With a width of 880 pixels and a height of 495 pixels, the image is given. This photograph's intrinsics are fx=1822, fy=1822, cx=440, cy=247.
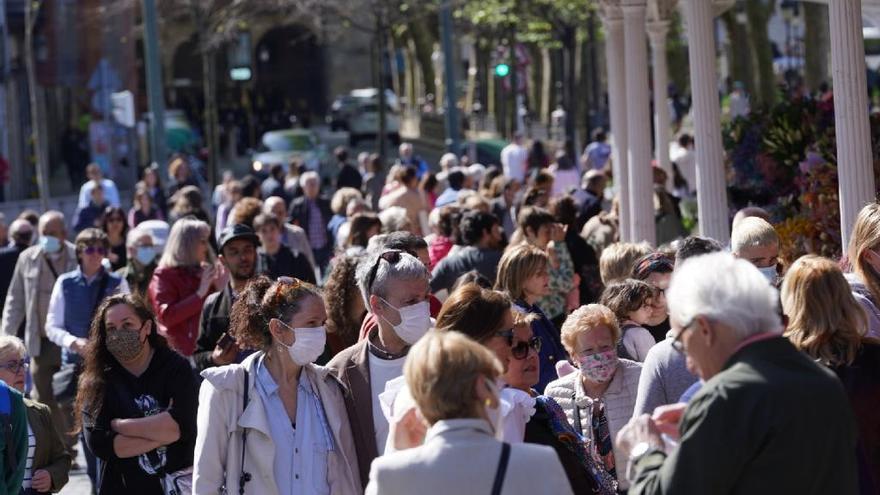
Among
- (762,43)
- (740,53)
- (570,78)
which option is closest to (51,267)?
(762,43)

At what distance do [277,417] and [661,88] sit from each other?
14.2 m

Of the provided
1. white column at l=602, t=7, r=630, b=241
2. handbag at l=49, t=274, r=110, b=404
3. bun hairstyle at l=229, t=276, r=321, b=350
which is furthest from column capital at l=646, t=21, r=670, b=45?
bun hairstyle at l=229, t=276, r=321, b=350

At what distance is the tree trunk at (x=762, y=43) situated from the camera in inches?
1324

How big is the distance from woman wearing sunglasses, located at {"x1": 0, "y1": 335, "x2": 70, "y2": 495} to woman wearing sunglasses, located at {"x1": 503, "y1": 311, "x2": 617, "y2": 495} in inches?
93.7

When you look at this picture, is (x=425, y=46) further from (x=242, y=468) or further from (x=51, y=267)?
→ (x=242, y=468)

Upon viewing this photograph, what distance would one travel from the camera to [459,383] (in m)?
4.69

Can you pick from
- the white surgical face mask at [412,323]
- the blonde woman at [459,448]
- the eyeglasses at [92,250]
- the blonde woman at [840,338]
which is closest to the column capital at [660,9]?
the eyeglasses at [92,250]

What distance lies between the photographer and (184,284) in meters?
11.0

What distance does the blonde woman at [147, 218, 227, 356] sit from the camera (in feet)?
35.6

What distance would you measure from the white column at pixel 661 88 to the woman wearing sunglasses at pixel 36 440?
1255 centimetres

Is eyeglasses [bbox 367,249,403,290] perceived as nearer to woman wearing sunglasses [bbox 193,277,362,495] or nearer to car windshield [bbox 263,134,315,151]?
woman wearing sunglasses [bbox 193,277,362,495]

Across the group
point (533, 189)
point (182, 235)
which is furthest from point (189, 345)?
point (533, 189)

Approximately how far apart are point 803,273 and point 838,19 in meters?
5.68

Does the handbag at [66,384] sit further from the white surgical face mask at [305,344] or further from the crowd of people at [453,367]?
the white surgical face mask at [305,344]
